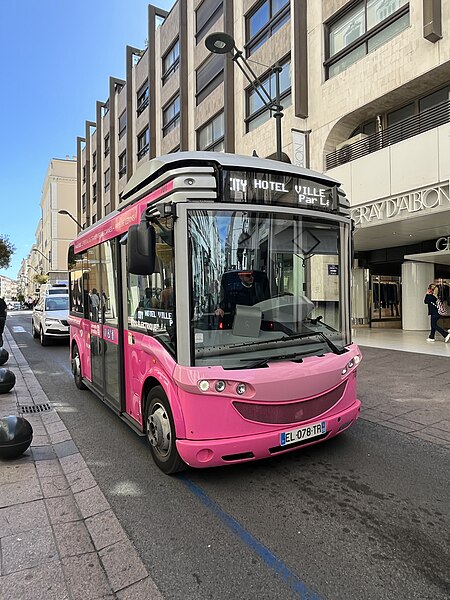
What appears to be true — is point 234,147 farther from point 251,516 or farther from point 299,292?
point 251,516

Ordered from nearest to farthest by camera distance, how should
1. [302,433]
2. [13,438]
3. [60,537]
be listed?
[60,537] → [302,433] → [13,438]

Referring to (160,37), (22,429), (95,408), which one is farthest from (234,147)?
(22,429)

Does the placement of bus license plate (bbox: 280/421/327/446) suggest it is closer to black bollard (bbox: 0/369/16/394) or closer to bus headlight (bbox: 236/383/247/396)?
bus headlight (bbox: 236/383/247/396)

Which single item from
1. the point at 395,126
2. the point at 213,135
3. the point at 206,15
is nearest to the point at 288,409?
the point at 395,126

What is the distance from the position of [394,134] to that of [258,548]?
13368 mm

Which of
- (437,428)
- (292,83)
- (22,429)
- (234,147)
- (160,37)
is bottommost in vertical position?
(437,428)

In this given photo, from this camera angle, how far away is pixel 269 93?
57.6 ft

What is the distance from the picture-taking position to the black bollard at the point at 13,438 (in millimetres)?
4141

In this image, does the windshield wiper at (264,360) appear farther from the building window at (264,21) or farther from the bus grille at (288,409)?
the building window at (264,21)

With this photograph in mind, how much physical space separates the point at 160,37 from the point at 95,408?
1118 inches

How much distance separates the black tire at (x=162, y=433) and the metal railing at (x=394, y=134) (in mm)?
11537

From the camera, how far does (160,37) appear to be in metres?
27.5

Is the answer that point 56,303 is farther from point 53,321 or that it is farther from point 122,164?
point 122,164

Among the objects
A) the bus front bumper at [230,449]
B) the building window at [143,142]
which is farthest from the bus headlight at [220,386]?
the building window at [143,142]
